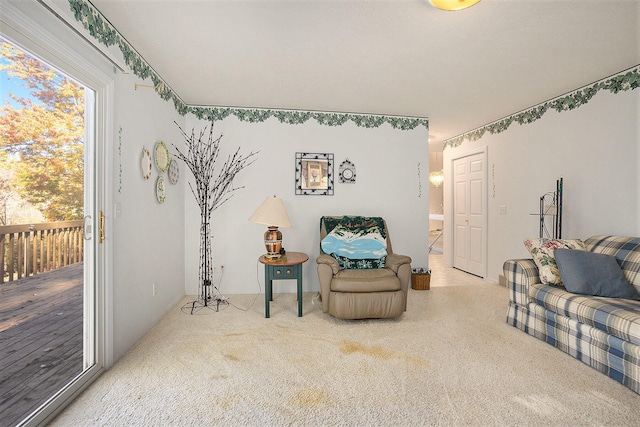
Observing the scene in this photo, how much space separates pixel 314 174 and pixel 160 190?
5.88 feet

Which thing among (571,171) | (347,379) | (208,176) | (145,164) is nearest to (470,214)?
(571,171)

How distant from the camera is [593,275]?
2283 mm

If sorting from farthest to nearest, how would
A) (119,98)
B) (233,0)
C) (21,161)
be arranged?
1. (119,98)
2. (233,0)
3. (21,161)

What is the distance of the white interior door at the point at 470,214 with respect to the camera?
177 inches

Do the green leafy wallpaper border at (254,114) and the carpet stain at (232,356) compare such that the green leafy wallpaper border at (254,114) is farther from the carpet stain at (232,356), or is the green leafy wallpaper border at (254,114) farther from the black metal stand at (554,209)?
the carpet stain at (232,356)

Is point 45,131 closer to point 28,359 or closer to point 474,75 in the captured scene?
point 28,359

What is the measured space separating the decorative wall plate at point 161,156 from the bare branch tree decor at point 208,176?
22.8 inches

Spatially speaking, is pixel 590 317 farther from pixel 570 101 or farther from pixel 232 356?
pixel 232 356

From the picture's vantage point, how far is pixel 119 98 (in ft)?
7.04

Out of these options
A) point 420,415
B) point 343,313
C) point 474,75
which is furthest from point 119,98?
point 474,75

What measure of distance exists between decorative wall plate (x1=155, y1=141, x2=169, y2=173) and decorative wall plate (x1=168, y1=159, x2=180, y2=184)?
169 mm

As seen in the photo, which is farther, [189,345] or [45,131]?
[189,345]

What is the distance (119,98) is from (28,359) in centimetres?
185

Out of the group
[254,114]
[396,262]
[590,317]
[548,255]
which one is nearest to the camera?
[590,317]
